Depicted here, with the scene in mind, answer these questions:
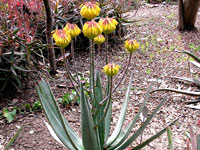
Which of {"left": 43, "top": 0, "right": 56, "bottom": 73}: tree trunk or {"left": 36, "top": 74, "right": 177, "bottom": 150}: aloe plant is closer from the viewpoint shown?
{"left": 36, "top": 74, "right": 177, "bottom": 150}: aloe plant

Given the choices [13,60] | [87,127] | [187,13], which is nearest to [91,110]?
[87,127]

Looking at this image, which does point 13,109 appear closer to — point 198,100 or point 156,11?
point 198,100

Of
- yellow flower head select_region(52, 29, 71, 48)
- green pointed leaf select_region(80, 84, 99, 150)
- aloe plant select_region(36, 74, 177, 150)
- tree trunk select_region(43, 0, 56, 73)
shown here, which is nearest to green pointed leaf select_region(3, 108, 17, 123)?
tree trunk select_region(43, 0, 56, 73)

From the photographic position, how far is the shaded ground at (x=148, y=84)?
1.75 meters

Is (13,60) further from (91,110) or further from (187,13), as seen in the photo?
(187,13)

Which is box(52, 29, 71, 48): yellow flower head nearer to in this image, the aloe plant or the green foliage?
the aloe plant

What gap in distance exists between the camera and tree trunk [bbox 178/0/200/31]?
3.84m

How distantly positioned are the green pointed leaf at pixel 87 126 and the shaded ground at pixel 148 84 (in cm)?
61

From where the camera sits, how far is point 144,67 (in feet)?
9.59

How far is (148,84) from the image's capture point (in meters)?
2.54

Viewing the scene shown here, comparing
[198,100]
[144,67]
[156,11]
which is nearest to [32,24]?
[144,67]

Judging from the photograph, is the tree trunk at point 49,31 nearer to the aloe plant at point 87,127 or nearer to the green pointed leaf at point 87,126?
the aloe plant at point 87,127

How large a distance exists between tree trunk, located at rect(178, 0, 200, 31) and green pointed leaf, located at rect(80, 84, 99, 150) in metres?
3.43

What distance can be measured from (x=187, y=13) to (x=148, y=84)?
2.10 meters
